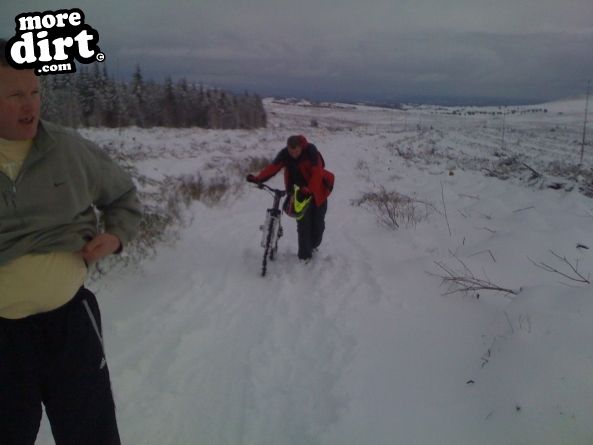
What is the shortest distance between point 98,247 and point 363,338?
2669mm

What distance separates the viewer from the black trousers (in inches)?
61.5

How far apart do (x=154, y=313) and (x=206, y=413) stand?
1.59m

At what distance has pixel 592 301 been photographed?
2877mm

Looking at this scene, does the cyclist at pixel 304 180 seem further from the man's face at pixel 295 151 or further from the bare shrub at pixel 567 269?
the bare shrub at pixel 567 269

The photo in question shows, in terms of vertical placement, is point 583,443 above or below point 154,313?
above

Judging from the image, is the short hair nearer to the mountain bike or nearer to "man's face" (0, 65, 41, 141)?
"man's face" (0, 65, 41, 141)

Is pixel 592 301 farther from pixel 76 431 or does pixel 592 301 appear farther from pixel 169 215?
pixel 169 215

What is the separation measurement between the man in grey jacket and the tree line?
2001 centimetres

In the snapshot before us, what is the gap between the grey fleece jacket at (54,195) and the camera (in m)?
1.49

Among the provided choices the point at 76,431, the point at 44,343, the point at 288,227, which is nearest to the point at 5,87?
the point at 44,343

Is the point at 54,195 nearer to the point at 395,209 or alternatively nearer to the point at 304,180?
the point at 304,180

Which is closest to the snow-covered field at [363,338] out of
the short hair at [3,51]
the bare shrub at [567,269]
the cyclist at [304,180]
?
the bare shrub at [567,269]

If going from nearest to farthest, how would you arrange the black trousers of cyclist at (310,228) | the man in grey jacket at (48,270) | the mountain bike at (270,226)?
the man in grey jacket at (48,270), the mountain bike at (270,226), the black trousers of cyclist at (310,228)

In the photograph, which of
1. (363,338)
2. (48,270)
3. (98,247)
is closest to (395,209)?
(363,338)
